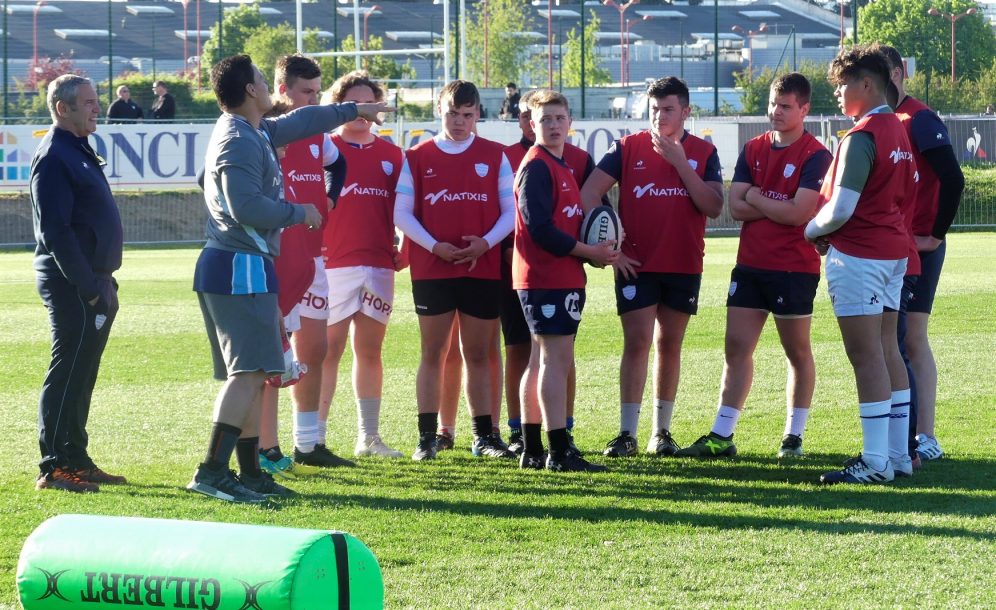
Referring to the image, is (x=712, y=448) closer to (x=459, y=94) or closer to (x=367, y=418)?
(x=367, y=418)

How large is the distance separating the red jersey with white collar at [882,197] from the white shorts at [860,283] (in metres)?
0.04

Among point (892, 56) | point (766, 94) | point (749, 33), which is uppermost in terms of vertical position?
point (749, 33)

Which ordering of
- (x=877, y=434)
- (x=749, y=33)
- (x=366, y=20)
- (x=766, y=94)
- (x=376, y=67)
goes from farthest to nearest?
A: (x=749, y=33)
(x=366, y=20)
(x=766, y=94)
(x=376, y=67)
(x=877, y=434)

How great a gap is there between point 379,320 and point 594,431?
1623mm

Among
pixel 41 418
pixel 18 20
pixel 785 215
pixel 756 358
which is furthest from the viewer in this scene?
pixel 18 20

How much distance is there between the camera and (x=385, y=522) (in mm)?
5879

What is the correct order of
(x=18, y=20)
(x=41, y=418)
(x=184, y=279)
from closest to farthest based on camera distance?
(x=41, y=418), (x=184, y=279), (x=18, y=20)

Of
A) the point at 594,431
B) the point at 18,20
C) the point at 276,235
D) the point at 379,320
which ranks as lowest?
the point at 594,431

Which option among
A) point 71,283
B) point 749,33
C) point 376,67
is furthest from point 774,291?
point 749,33

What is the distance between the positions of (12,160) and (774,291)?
21.7 m

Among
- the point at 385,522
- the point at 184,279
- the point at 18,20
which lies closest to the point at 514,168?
the point at 385,522

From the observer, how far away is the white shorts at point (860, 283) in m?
6.58

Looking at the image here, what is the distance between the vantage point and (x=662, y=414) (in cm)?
775

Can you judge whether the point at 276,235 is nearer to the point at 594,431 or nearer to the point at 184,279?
the point at 594,431
